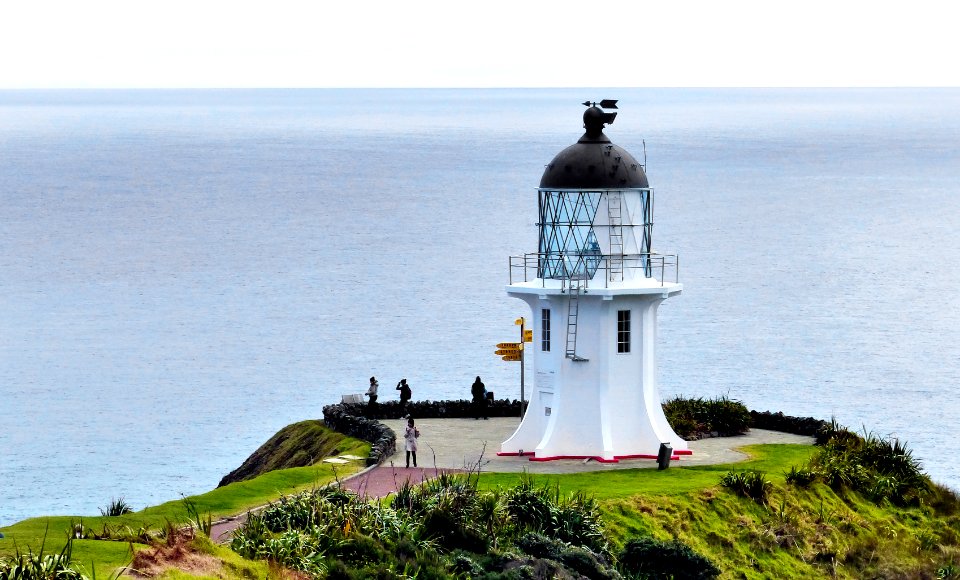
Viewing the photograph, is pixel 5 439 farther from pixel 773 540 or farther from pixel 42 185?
pixel 42 185

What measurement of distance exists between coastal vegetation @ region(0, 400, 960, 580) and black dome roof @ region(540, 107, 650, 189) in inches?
257

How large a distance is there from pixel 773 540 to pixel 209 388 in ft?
139

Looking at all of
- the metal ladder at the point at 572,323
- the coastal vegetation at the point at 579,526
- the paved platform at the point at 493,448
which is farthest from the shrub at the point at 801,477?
the metal ladder at the point at 572,323

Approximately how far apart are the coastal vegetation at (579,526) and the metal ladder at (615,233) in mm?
4641

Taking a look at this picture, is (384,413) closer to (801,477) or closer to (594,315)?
(594,315)

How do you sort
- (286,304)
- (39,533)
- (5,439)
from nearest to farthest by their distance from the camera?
(39,533) < (5,439) < (286,304)

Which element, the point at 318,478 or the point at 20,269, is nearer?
the point at 318,478

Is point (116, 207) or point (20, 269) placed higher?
point (116, 207)

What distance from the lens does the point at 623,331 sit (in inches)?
1529

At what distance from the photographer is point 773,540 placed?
33438mm

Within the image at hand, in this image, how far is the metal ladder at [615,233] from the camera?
127ft

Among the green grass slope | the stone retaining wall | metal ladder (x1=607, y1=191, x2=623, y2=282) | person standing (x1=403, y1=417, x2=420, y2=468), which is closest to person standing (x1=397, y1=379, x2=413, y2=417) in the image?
the stone retaining wall

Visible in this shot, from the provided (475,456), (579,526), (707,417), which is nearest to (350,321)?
(707,417)

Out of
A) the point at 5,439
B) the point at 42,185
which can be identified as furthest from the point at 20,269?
the point at 42,185
